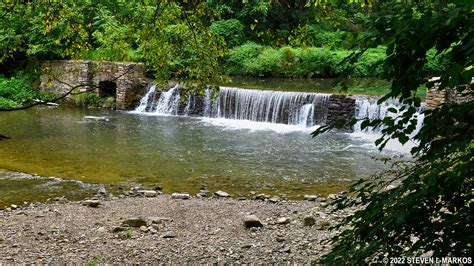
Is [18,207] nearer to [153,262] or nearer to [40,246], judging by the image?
→ [40,246]

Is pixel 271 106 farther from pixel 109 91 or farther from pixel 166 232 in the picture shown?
pixel 166 232

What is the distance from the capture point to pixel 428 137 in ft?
6.79

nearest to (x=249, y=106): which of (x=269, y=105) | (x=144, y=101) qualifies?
(x=269, y=105)

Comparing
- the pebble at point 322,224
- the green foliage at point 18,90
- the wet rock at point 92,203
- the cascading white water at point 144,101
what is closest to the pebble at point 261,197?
the pebble at point 322,224

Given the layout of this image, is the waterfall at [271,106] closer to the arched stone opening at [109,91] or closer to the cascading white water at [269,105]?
the cascading white water at [269,105]

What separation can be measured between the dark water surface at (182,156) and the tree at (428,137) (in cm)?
558

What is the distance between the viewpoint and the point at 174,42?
577 centimetres

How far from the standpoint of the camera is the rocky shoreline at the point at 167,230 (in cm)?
470

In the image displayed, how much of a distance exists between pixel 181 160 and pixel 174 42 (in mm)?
4299

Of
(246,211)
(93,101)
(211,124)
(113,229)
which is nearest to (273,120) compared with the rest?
(211,124)

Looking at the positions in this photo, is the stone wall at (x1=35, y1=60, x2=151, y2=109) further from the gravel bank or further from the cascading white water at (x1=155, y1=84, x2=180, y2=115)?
the gravel bank

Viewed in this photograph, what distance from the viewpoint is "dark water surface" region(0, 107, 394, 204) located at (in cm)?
832

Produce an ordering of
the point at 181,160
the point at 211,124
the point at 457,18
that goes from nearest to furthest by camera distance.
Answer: the point at 457,18, the point at 181,160, the point at 211,124

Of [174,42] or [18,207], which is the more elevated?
[174,42]
